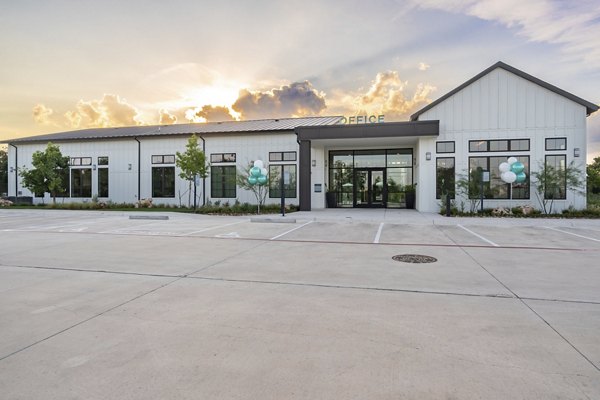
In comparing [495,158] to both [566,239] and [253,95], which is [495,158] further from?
[253,95]

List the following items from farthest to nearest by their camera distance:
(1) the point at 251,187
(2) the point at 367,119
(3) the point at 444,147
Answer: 1. (1) the point at 251,187
2. (2) the point at 367,119
3. (3) the point at 444,147

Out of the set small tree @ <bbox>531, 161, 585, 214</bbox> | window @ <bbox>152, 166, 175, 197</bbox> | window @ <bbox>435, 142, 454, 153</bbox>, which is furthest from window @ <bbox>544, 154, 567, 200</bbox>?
window @ <bbox>152, 166, 175, 197</bbox>

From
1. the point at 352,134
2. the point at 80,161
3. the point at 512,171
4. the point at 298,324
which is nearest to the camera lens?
the point at 298,324

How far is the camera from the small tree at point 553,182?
1708 cm

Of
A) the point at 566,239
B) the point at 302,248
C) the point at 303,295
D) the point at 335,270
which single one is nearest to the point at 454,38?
the point at 566,239

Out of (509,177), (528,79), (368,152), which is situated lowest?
(509,177)

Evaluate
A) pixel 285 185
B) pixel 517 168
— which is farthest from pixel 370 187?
pixel 517 168

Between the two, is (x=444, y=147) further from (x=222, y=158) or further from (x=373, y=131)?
(x=222, y=158)

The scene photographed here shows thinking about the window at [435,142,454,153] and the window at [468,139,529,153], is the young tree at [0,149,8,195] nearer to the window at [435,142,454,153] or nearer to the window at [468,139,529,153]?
the window at [435,142,454,153]

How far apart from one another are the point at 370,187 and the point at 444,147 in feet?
19.2

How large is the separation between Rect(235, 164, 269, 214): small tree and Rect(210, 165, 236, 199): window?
1.86ft

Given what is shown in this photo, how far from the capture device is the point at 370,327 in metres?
3.79

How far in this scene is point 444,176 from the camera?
19156 mm

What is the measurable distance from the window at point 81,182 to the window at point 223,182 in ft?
34.5
